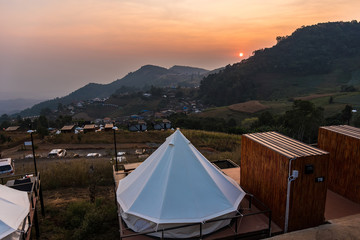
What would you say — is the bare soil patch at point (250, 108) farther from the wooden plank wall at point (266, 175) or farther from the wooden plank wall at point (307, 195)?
the wooden plank wall at point (307, 195)

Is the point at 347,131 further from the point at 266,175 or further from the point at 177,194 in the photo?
the point at 177,194

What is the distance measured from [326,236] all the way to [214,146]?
17.2 m

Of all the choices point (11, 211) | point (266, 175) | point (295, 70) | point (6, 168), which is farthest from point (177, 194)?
point (295, 70)

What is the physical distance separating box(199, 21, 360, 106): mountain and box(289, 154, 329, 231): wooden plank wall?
7876cm

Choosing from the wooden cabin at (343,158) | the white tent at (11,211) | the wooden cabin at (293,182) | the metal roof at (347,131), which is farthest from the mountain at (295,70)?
the white tent at (11,211)

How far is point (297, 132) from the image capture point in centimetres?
2438

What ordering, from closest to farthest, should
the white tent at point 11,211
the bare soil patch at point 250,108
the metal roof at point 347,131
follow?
1. the white tent at point 11,211
2. the metal roof at point 347,131
3. the bare soil patch at point 250,108

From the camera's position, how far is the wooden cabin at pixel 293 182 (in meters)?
5.76

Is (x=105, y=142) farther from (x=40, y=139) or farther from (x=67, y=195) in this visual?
(x=67, y=195)

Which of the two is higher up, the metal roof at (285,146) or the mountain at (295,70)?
the mountain at (295,70)

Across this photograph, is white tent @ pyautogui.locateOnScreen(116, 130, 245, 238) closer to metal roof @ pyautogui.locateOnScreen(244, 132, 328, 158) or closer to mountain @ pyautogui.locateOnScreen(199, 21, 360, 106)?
metal roof @ pyautogui.locateOnScreen(244, 132, 328, 158)

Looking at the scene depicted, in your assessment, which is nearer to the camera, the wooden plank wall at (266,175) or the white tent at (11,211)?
the white tent at (11,211)

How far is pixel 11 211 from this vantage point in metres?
5.57

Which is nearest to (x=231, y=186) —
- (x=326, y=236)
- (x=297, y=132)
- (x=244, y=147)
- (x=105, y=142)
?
(x=244, y=147)
